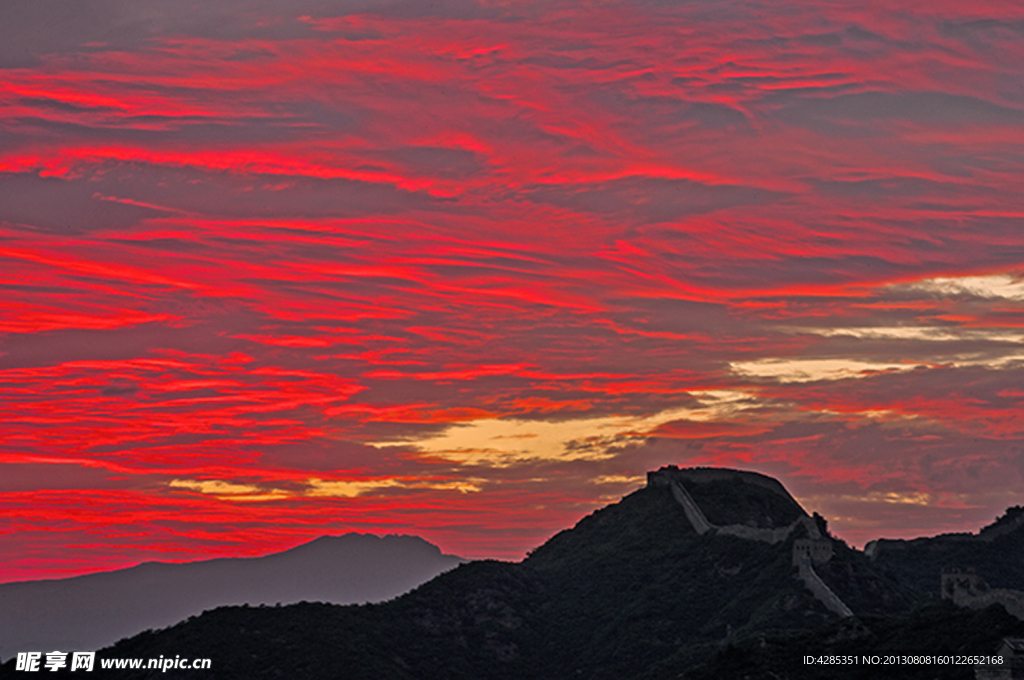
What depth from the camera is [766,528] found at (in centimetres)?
15150

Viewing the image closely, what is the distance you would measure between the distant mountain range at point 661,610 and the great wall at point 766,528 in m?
0.20

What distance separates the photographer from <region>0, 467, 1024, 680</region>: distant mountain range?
10119cm

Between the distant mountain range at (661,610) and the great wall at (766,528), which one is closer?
the distant mountain range at (661,610)

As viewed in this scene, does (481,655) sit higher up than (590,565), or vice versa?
(590,565)

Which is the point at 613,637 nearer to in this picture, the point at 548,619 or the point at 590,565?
the point at 548,619

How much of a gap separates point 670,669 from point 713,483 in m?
55.9

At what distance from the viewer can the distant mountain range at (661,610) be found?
10119 cm

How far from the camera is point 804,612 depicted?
4609 inches

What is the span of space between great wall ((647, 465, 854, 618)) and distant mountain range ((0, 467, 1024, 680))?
0.66ft

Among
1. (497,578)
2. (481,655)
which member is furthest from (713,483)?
(481,655)

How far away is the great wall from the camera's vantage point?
397 feet

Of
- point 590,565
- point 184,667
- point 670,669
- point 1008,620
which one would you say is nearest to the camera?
point 1008,620

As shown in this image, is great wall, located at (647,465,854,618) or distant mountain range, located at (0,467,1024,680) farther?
great wall, located at (647,465,854,618)

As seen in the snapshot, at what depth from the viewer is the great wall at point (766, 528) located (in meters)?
121
